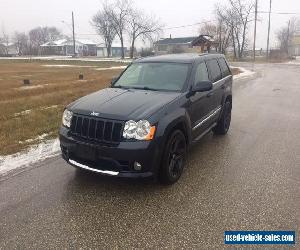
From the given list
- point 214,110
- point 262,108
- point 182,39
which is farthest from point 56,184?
point 182,39

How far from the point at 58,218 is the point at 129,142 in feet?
4.09

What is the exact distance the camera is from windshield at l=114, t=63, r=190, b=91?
5.08 m

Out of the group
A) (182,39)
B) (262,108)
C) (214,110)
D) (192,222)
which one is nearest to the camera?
(192,222)

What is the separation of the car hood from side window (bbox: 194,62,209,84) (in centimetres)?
72

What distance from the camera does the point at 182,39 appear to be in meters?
94.9

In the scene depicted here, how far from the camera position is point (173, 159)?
4.46 meters

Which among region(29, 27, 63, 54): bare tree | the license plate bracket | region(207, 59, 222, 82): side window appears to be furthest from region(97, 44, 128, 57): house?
the license plate bracket

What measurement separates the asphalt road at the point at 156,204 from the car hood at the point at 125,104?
43.0 inches

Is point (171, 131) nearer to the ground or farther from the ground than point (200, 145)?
farther from the ground

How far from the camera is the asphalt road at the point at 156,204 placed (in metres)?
3.30

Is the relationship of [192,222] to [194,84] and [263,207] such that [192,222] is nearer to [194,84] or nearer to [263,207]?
[263,207]

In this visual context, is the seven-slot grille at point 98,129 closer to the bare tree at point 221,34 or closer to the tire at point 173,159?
the tire at point 173,159

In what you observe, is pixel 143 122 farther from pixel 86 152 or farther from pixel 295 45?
pixel 295 45

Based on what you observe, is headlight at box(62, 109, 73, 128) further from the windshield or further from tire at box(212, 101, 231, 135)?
tire at box(212, 101, 231, 135)
